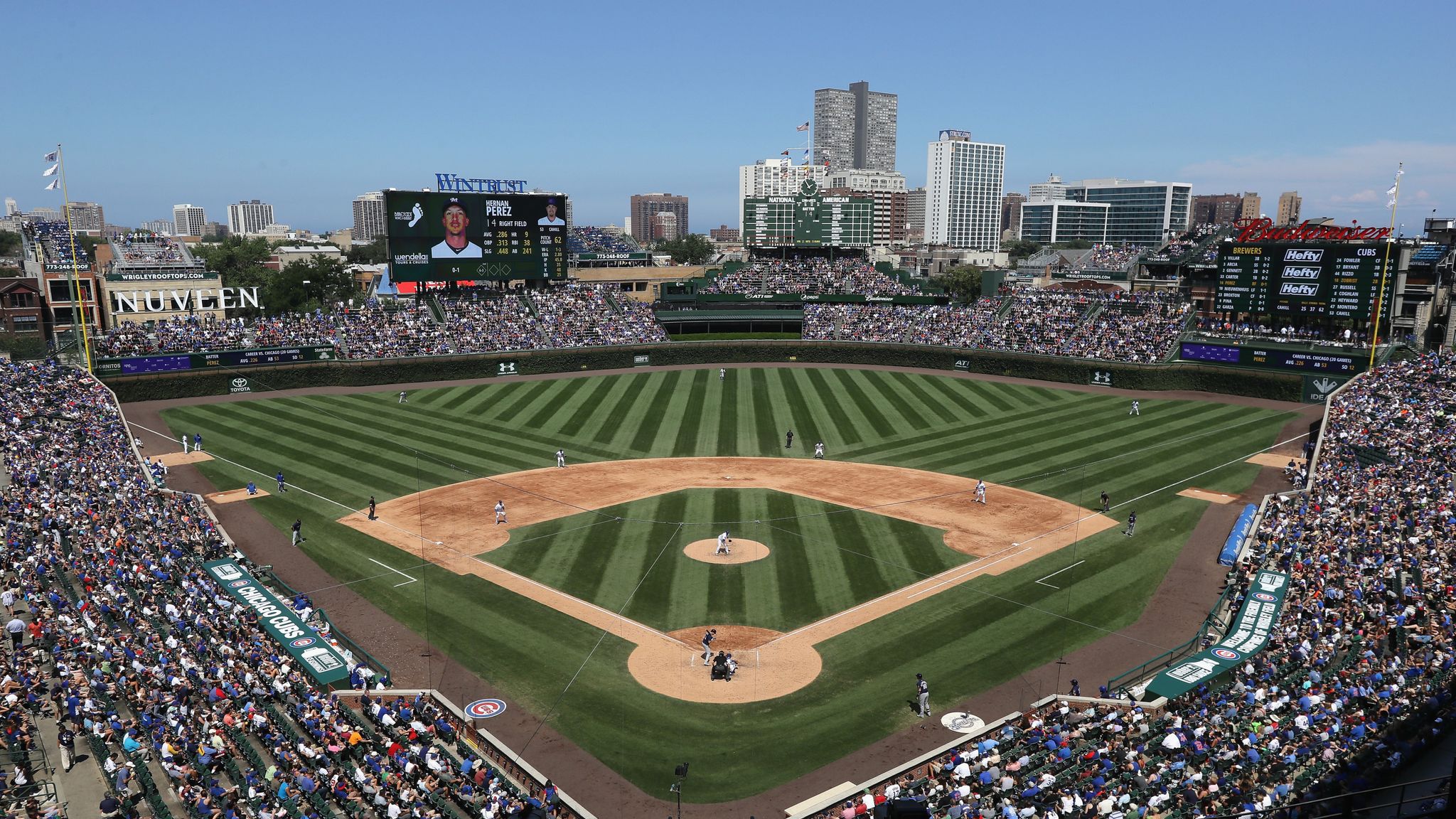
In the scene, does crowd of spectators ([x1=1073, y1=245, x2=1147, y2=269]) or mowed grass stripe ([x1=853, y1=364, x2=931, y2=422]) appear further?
crowd of spectators ([x1=1073, y1=245, x2=1147, y2=269])

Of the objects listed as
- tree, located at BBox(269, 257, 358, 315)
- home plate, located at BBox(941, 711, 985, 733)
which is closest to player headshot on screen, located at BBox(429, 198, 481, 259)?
tree, located at BBox(269, 257, 358, 315)

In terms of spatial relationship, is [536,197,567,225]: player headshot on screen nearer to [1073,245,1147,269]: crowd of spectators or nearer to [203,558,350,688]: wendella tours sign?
[203,558,350,688]: wendella tours sign

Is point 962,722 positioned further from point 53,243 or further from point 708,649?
point 53,243

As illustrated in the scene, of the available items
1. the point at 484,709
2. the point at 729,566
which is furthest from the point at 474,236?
the point at 484,709

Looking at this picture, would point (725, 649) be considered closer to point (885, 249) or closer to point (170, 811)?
point (170, 811)

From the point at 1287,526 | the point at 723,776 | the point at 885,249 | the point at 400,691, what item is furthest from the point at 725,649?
the point at 885,249

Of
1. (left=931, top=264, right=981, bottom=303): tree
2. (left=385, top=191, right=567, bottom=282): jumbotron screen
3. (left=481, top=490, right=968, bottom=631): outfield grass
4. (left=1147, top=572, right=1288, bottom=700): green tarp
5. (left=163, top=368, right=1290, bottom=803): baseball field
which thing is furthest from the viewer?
(left=931, top=264, right=981, bottom=303): tree
